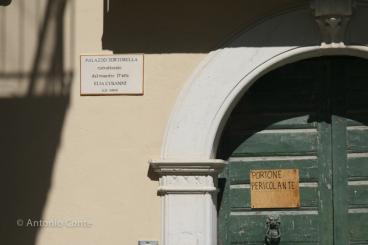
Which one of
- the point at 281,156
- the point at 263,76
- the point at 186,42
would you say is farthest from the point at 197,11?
the point at 281,156

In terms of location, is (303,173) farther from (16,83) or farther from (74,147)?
(16,83)

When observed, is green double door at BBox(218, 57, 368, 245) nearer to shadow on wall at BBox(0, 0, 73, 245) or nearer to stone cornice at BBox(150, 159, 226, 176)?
stone cornice at BBox(150, 159, 226, 176)

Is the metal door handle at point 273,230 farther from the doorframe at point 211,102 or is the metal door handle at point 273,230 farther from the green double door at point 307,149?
the doorframe at point 211,102

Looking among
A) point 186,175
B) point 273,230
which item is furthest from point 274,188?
point 186,175

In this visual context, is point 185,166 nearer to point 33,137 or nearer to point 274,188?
point 274,188

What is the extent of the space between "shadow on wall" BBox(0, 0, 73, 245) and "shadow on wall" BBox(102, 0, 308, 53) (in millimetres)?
436

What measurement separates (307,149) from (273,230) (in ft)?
2.20

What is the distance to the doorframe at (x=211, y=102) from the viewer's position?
20.5 feet

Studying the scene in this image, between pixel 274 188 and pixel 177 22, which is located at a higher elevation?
pixel 177 22

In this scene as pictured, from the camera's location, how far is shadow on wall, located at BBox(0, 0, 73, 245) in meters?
6.42

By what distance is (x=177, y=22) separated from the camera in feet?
21.2

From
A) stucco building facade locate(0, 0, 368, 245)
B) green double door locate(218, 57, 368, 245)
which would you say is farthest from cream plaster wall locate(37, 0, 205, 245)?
green double door locate(218, 57, 368, 245)

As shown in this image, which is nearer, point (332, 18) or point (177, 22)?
point (332, 18)

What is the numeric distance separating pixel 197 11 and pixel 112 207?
1.61m
